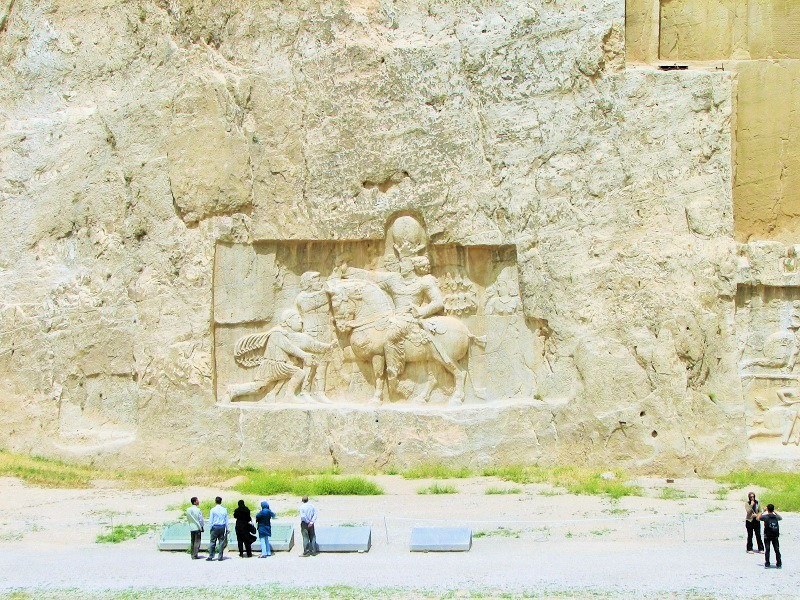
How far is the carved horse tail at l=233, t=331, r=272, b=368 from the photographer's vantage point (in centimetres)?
1578

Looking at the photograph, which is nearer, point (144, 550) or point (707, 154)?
point (144, 550)

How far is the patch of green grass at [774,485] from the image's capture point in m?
12.7

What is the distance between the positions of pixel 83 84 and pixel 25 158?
4.36 ft

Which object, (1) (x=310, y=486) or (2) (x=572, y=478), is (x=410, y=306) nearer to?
(1) (x=310, y=486)

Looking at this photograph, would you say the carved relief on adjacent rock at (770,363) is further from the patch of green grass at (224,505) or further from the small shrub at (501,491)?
the patch of green grass at (224,505)

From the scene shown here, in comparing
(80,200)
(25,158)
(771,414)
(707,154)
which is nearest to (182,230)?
(80,200)

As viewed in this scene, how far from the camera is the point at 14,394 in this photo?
52.7 feet

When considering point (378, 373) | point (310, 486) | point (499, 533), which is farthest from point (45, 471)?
point (499, 533)

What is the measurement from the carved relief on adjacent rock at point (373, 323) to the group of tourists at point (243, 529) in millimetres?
4481

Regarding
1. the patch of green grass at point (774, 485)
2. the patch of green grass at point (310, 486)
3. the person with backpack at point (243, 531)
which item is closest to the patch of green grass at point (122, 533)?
the person with backpack at point (243, 531)

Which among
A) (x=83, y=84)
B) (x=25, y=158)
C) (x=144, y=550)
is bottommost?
(x=144, y=550)

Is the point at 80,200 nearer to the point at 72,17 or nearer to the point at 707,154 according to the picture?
the point at 72,17

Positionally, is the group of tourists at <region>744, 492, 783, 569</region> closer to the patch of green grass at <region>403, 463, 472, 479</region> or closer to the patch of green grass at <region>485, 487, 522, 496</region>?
the patch of green grass at <region>485, 487, 522, 496</region>

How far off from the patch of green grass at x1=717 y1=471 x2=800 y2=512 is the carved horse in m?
3.61
